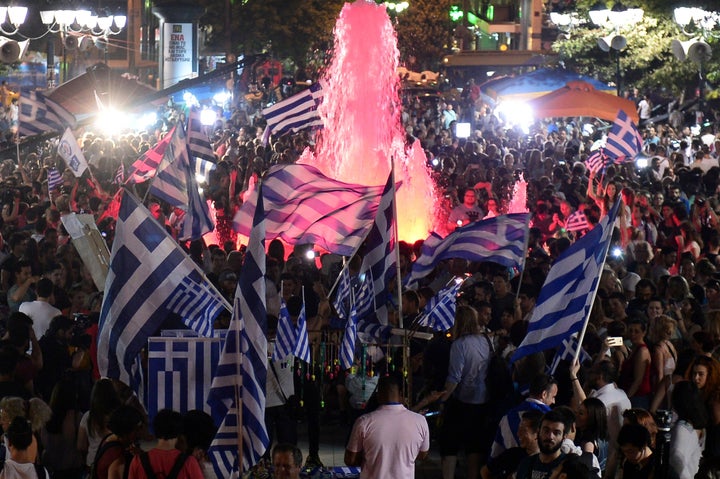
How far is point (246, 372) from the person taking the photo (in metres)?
9.08

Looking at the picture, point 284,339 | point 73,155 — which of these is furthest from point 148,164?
point 284,339

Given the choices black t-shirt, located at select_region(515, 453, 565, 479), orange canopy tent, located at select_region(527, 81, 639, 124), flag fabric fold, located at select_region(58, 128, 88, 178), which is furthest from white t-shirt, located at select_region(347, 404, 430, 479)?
orange canopy tent, located at select_region(527, 81, 639, 124)

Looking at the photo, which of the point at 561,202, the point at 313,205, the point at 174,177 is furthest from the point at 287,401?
the point at 561,202

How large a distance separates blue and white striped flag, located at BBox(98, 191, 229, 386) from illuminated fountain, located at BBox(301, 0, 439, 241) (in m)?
13.8

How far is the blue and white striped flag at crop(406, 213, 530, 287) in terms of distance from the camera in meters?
14.2

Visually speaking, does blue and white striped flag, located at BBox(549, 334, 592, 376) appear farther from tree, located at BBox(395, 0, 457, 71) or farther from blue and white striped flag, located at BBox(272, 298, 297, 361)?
tree, located at BBox(395, 0, 457, 71)

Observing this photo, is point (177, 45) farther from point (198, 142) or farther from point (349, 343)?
point (349, 343)

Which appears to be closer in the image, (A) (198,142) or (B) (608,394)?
(B) (608,394)

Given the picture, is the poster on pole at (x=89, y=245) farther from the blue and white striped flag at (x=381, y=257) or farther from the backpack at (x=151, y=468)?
the backpack at (x=151, y=468)

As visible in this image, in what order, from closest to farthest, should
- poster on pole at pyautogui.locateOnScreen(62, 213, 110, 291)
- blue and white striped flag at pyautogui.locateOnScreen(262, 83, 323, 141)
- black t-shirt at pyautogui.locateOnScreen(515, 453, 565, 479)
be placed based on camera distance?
black t-shirt at pyautogui.locateOnScreen(515, 453, 565, 479) → poster on pole at pyautogui.locateOnScreen(62, 213, 110, 291) → blue and white striped flag at pyautogui.locateOnScreen(262, 83, 323, 141)

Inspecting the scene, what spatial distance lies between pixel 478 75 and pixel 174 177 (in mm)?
61315

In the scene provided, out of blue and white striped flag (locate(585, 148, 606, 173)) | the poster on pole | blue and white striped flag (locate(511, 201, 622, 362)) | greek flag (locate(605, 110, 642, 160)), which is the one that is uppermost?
blue and white striped flag (locate(511, 201, 622, 362))

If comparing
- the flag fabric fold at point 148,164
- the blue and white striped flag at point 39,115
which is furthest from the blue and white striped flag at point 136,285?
the blue and white striped flag at point 39,115

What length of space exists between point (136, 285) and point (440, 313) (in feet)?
10.0
